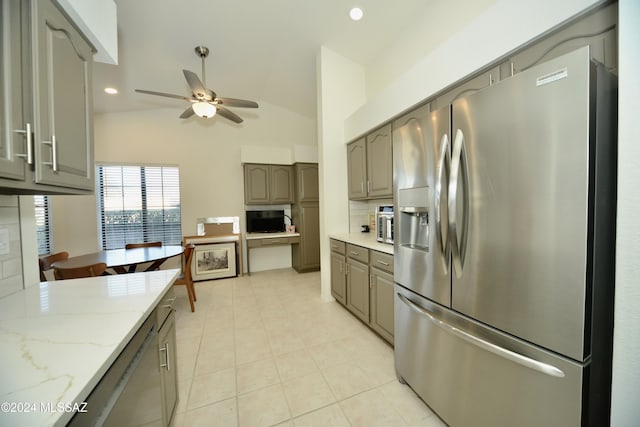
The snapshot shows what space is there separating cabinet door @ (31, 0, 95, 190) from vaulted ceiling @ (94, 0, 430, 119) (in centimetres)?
157

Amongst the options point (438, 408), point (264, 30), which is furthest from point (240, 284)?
point (264, 30)

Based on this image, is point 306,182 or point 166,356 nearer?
point 166,356

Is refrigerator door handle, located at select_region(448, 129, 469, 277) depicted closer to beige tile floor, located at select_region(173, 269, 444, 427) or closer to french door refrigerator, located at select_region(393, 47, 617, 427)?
french door refrigerator, located at select_region(393, 47, 617, 427)

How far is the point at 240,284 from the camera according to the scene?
400 centimetres

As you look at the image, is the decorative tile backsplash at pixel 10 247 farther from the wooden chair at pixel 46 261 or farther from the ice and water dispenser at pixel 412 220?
the ice and water dispenser at pixel 412 220

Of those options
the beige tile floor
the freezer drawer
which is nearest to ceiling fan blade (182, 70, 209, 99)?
the beige tile floor

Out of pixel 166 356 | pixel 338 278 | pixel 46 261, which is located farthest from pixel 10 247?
pixel 338 278

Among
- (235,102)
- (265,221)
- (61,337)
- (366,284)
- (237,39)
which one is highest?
(237,39)

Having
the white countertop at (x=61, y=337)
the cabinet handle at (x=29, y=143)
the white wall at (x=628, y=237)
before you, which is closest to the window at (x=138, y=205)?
the white countertop at (x=61, y=337)

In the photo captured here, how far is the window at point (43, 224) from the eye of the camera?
3.43 m

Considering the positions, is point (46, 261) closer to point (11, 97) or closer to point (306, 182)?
point (11, 97)

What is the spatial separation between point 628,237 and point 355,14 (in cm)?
282

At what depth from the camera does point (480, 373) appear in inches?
43.0

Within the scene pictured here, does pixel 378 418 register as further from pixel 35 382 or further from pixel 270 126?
pixel 270 126
